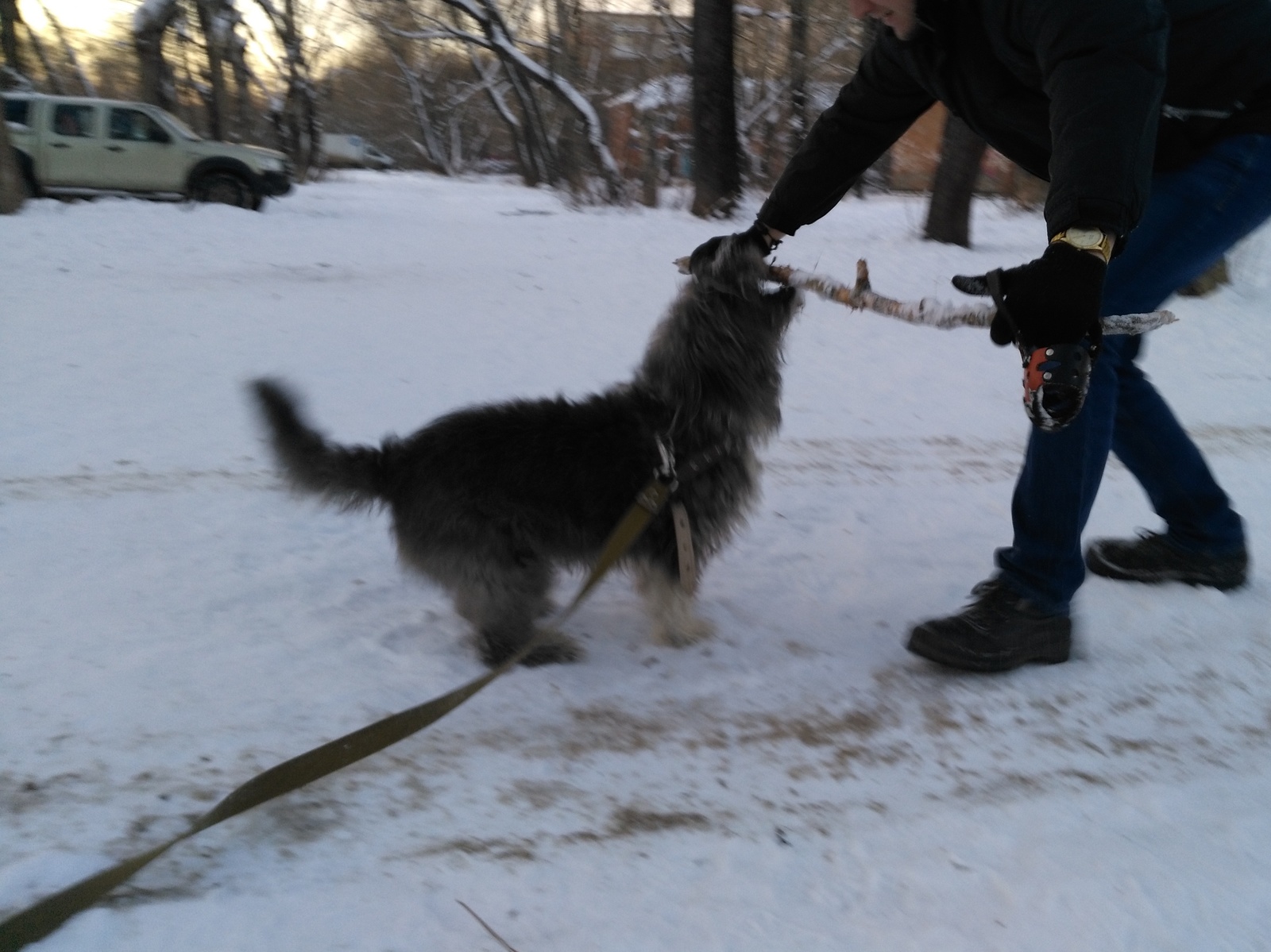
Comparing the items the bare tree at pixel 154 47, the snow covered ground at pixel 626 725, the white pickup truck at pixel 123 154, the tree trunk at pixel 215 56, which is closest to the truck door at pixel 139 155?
the white pickup truck at pixel 123 154

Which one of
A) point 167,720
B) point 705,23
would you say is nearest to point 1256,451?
point 167,720

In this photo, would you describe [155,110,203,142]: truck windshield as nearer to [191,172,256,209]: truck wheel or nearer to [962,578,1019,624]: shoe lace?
[191,172,256,209]: truck wheel

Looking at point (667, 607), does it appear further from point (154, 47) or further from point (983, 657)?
point (154, 47)

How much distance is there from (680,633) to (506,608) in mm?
610

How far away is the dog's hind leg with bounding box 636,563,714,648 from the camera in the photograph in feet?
10.3

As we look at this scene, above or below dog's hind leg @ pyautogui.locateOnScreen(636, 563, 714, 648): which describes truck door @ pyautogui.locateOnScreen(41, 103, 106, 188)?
above

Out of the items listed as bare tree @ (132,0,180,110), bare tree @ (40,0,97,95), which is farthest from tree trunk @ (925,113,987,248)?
bare tree @ (40,0,97,95)

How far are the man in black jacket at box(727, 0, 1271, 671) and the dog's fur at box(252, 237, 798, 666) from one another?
0.34 meters

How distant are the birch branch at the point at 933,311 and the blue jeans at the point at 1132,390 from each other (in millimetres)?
187

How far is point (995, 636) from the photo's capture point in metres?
2.92

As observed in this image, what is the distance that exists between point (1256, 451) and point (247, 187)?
568 inches

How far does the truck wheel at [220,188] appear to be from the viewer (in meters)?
14.8

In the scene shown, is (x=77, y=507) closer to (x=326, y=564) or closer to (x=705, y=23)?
(x=326, y=564)

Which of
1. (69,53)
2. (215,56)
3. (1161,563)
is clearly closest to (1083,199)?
(1161,563)
